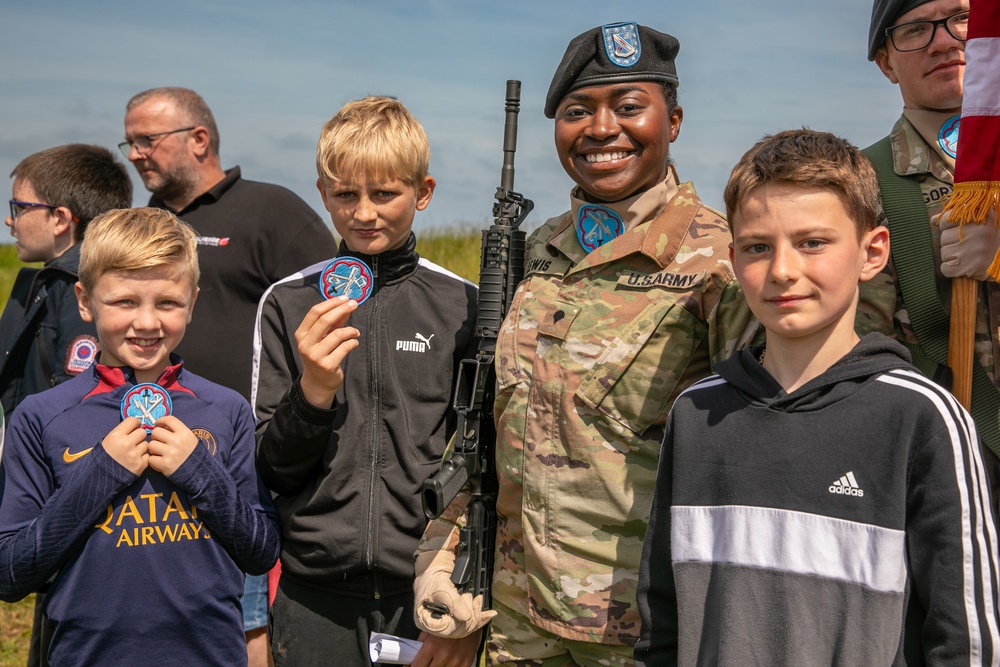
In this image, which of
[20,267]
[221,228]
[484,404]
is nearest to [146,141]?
[221,228]

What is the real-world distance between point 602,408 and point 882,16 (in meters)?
1.40

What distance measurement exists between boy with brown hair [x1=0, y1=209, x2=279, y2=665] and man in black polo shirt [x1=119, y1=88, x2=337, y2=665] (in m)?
1.89

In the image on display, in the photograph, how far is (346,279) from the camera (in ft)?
10.8

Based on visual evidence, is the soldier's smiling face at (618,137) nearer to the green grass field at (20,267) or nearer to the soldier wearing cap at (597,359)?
the soldier wearing cap at (597,359)

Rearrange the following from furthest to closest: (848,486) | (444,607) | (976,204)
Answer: (444,607) < (976,204) < (848,486)

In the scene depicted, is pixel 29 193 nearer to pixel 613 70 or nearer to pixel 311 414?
pixel 311 414

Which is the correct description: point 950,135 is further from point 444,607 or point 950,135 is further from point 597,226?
point 444,607

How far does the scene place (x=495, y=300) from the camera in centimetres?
316

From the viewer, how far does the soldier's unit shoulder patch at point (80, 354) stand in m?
4.37

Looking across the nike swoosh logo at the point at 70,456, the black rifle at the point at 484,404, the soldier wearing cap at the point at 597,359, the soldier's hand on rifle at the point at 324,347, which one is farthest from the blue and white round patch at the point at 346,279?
the nike swoosh logo at the point at 70,456

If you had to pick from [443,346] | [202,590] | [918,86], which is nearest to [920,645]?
[918,86]

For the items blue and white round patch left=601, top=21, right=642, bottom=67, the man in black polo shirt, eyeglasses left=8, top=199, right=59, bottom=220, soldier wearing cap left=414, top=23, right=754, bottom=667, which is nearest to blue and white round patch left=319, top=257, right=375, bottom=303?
soldier wearing cap left=414, top=23, right=754, bottom=667

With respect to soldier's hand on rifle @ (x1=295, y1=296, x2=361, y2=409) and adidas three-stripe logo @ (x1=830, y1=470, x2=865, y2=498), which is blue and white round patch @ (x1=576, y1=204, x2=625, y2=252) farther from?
adidas three-stripe logo @ (x1=830, y1=470, x2=865, y2=498)

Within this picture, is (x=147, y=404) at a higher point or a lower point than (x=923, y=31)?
lower
